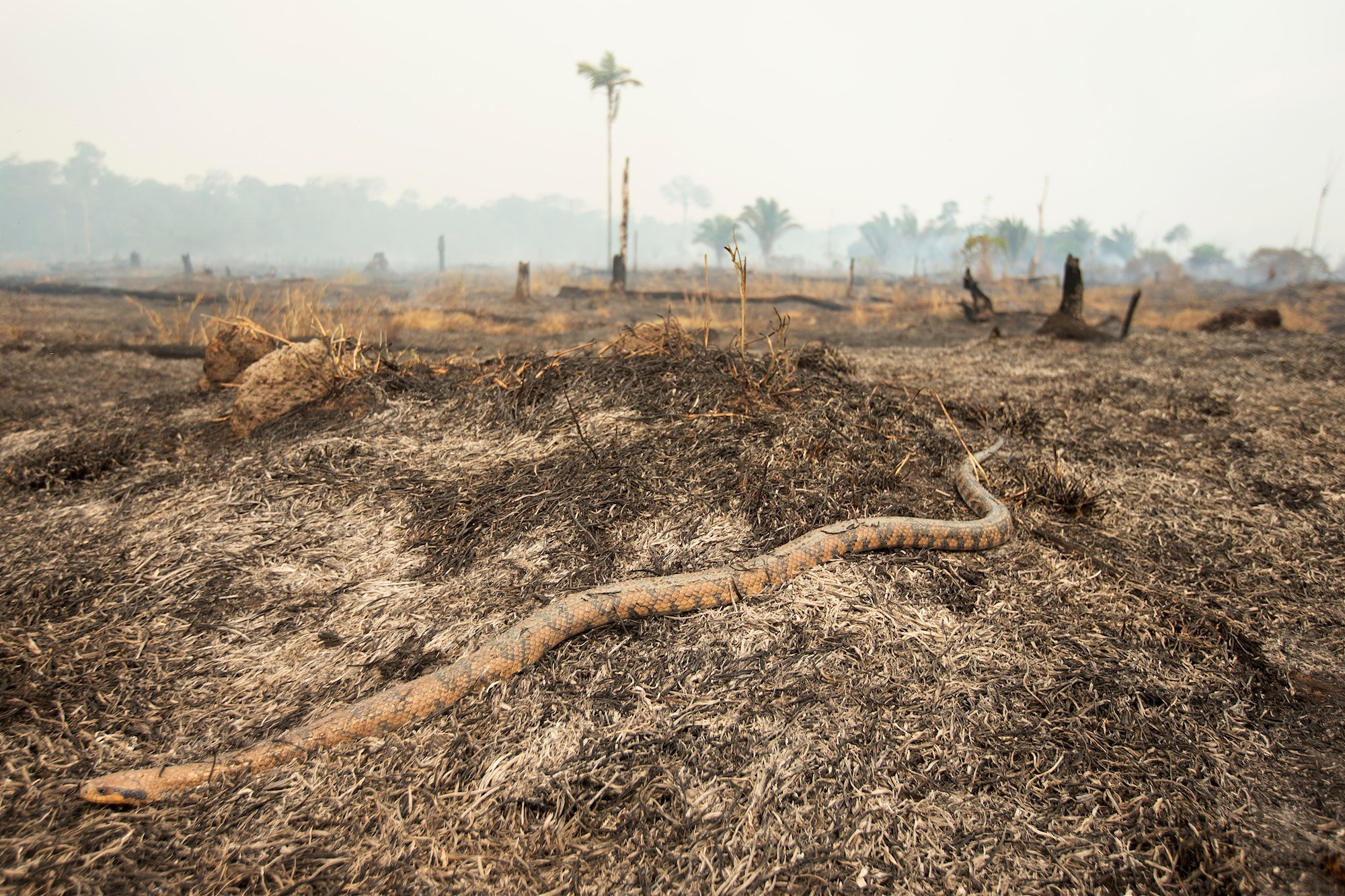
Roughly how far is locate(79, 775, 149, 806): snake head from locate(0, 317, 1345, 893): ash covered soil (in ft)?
0.14

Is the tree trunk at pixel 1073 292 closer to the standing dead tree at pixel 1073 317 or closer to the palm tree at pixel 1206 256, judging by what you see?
the standing dead tree at pixel 1073 317

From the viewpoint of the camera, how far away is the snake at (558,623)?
180cm

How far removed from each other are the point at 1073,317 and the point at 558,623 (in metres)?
10.3

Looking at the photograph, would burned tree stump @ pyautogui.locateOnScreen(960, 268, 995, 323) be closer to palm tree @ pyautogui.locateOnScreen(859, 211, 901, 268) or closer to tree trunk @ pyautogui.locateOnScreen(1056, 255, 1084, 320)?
tree trunk @ pyautogui.locateOnScreen(1056, 255, 1084, 320)

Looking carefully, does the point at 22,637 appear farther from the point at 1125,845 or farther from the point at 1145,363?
the point at 1145,363

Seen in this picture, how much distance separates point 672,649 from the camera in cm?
222

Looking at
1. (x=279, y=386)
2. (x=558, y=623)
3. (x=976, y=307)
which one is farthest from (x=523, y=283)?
(x=558, y=623)

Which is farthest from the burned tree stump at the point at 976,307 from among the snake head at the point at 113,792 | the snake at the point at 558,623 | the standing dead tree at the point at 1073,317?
the snake head at the point at 113,792

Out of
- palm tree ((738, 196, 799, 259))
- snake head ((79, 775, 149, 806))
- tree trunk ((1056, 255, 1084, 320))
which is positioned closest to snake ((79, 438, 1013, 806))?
snake head ((79, 775, 149, 806))

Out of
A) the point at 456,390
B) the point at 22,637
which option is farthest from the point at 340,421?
the point at 22,637

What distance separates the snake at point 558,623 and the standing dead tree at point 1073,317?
779cm

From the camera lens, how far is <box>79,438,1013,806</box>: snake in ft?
5.90

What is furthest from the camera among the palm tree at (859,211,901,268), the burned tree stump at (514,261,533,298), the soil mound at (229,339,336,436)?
the palm tree at (859,211,901,268)

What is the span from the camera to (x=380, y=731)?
1.95 metres
